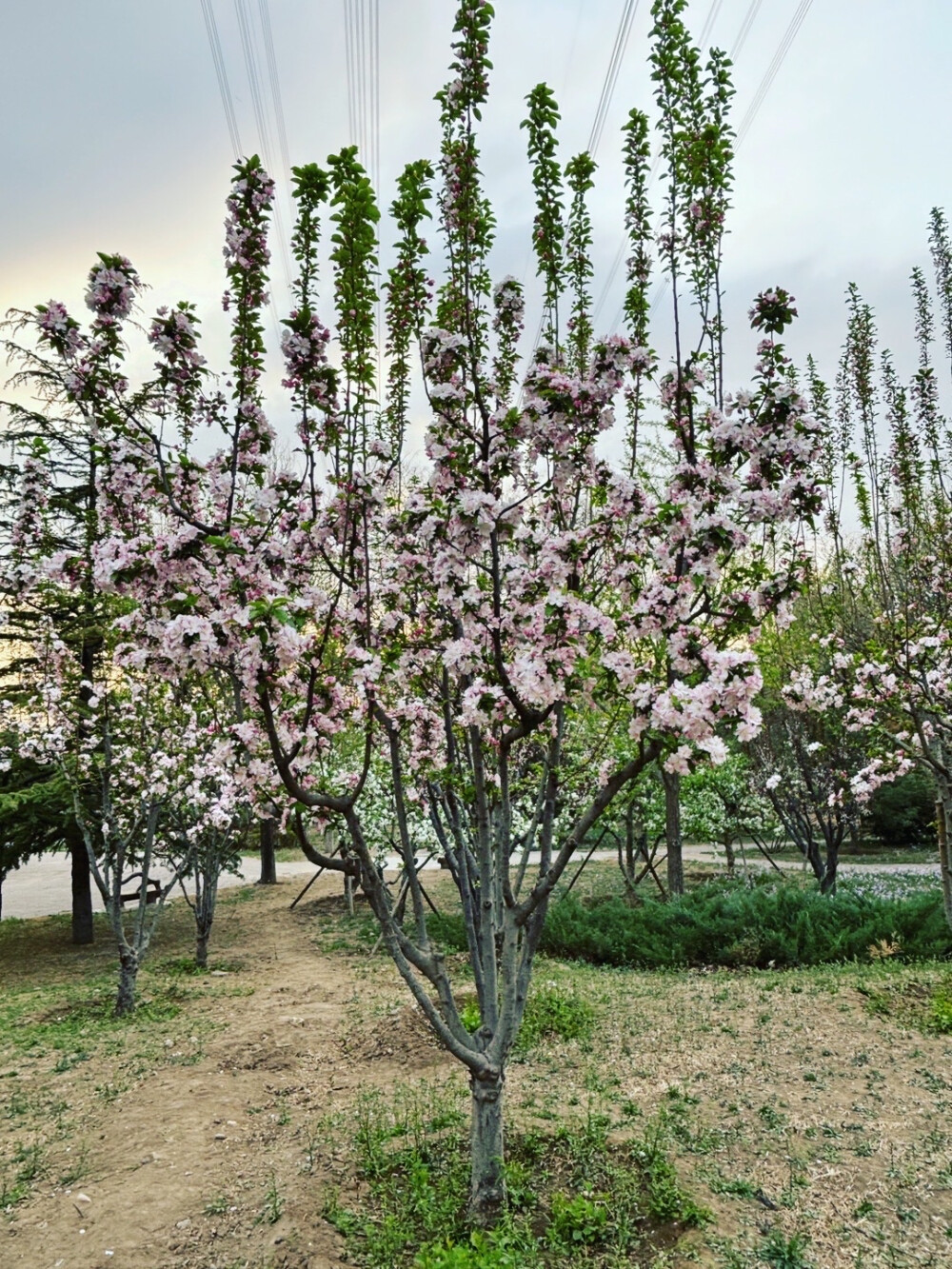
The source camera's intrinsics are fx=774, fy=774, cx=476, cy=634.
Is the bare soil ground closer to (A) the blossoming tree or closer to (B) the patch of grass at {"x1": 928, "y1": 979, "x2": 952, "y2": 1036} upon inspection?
(B) the patch of grass at {"x1": 928, "y1": 979, "x2": 952, "y2": 1036}

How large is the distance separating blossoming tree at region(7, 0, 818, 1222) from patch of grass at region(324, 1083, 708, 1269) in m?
0.26

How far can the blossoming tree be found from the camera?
319cm

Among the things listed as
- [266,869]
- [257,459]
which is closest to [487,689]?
[257,459]

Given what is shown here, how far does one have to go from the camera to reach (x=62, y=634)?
1009cm

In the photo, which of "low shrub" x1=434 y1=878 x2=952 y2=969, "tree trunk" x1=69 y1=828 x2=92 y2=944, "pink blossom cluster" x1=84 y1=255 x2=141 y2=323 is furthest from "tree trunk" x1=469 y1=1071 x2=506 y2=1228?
"tree trunk" x1=69 y1=828 x2=92 y2=944

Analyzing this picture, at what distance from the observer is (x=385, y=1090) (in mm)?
5438

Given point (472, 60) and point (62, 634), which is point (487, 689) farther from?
point (62, 634)

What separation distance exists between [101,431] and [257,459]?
0.71 meters

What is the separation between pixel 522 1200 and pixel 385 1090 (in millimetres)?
2002

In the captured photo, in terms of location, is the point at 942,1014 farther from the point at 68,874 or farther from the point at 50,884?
the point at 68,874

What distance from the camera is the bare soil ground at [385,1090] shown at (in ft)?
11.9

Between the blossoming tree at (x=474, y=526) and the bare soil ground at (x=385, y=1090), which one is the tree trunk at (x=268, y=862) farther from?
the blossoming tree at (x=474, y=526)

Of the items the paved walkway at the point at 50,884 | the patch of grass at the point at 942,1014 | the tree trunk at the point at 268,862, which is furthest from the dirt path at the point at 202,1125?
the tree trunk at the point at 268,862

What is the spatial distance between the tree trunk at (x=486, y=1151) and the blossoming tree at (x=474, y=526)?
10 mm
